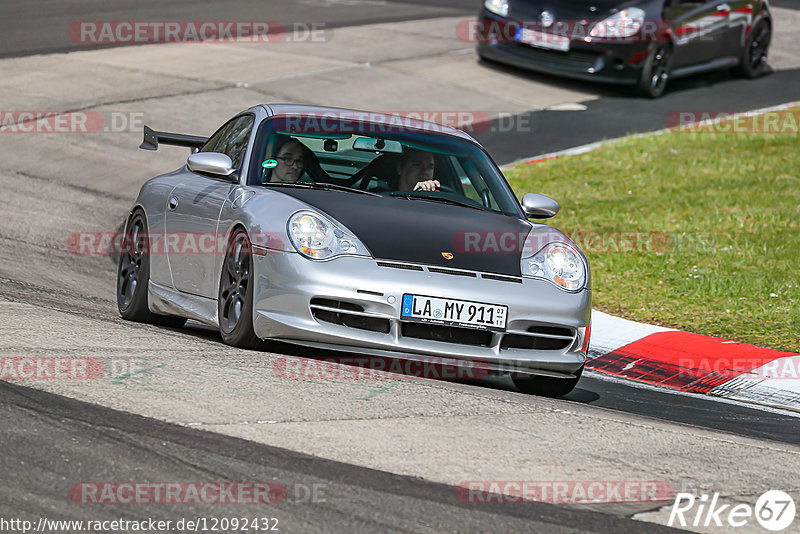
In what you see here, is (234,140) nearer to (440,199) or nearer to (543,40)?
(440,199)

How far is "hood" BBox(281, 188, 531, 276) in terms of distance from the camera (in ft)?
21.7

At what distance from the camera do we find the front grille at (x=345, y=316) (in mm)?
6398

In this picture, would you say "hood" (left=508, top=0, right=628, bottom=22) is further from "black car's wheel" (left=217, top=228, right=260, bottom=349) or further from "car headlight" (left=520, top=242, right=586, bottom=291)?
"black car's wheel" (left=217, top=228, right=260, bottom=349)

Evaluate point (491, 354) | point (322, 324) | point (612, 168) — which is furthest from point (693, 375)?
point (612, 168)

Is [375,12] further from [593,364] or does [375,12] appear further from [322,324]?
[322,324]

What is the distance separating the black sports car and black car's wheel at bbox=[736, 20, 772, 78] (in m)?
1.08

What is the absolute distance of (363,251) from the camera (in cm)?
651

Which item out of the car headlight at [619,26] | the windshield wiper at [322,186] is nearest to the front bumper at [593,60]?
the car headlight at [619,26]

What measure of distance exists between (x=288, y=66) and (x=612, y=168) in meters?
5.71

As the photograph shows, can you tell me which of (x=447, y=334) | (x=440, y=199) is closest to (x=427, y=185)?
(x=440, y=199)

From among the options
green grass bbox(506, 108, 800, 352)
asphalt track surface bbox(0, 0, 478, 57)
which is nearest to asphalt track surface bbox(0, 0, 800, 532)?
green grass bbox(506, 108, 800, 352)

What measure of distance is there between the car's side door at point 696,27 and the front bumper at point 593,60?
2.65 feet

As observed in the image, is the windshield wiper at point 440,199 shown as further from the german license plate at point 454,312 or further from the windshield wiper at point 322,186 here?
the german license plate at point 454,312

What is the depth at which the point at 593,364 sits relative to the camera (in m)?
8.52
